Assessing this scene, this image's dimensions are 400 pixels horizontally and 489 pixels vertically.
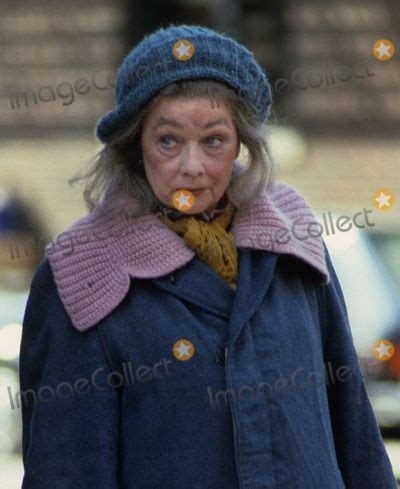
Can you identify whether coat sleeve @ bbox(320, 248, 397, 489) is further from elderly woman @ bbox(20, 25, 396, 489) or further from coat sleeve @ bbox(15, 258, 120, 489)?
coat sleeve @ bbox(15, 258, 120, 489)

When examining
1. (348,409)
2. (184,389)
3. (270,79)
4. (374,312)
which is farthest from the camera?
(270,79)

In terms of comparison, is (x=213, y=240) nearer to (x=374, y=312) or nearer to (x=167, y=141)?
(x=167, y=141)

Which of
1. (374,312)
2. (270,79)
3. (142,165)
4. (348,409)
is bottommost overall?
(374,312)

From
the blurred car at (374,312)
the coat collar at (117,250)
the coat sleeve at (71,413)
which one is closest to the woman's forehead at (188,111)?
the coat collar at (117,250)

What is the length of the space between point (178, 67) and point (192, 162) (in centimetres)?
20

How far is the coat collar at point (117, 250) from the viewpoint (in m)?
2.92

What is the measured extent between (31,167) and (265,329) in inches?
338

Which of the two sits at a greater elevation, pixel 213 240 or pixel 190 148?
pixel 190 148

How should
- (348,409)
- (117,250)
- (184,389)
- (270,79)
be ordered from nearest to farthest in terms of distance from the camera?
(184,389) < (117,250) < (348,409) < (270,79)

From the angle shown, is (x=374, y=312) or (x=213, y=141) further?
(x=374, y=312)

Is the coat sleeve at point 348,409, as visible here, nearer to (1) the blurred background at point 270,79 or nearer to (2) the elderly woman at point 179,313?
(2) the elderly woman at point 179,313

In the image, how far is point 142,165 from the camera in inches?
119

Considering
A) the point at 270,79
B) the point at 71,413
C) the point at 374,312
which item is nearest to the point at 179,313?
the point at 71,413

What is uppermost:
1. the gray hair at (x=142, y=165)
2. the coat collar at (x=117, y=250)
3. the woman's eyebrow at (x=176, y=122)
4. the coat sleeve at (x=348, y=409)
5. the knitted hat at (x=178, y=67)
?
the knitted hat at (x=178, y=67)
